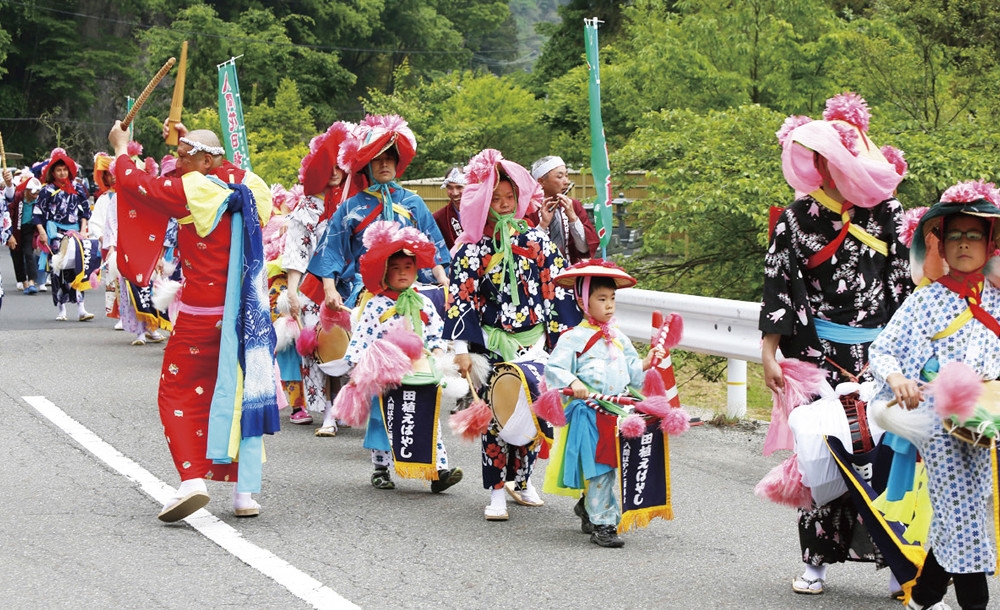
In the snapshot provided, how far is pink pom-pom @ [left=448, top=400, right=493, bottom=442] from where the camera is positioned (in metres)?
7.07

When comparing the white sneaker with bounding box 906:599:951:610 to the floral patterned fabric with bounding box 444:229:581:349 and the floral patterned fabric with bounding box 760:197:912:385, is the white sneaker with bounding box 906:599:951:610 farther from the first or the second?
the floral patterned fabric with bounding box 444:229:581:349

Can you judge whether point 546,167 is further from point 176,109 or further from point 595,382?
point 595,382

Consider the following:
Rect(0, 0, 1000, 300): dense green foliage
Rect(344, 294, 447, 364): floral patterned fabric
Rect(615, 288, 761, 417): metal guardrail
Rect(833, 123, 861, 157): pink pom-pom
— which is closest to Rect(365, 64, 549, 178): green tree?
Rect(0, 0, 1000, 300): dense green foliage

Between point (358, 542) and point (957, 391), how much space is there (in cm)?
312

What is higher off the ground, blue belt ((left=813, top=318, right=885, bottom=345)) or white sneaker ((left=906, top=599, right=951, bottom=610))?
blue belt ((left=813, top=318, right=885, bottom=345))

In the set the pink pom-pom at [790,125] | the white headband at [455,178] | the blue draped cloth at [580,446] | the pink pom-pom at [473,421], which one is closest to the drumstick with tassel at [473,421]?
the pink pom-pom at [473,421]

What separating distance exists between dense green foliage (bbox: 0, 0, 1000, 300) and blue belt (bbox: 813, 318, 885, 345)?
5.97 meters

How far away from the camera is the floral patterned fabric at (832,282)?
5531 millimetres

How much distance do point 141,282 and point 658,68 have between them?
39.2 feet

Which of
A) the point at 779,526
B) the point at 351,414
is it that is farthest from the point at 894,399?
the point at 351,414

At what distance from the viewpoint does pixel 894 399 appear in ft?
15.9

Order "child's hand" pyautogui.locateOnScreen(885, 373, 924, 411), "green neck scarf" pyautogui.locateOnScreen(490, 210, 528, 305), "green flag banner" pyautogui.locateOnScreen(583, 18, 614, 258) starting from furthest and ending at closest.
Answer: "green flag banner" pyautogui.locateOnScreen(583, 18, 614, 258), "green neck scarf" pyautogui.locateOnScreen(490, 210, 528, 305), "child's hand" pyautogui.locateOnScreen(885, 373, 924, 411)

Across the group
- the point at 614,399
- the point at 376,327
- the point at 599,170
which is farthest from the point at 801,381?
the point at 599,170

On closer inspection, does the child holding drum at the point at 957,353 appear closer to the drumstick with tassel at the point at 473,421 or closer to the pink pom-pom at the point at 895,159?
the pink pom-pom at the point at 895,159
